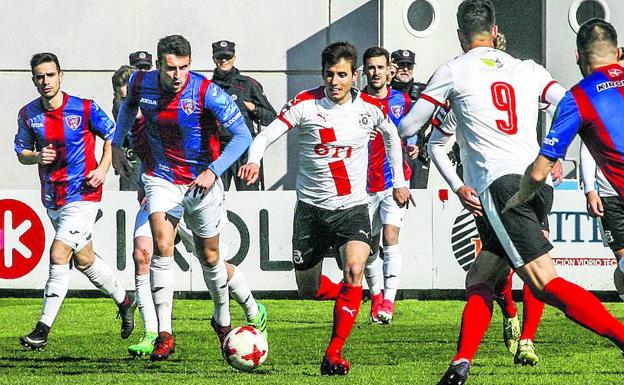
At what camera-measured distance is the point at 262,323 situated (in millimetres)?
A: 9797

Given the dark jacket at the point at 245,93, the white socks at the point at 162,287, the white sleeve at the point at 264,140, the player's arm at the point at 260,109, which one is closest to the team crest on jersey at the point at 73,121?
the white socks at the point at 162,287

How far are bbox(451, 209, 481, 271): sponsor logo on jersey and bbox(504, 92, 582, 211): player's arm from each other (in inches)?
296

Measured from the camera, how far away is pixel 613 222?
9734 millimetres

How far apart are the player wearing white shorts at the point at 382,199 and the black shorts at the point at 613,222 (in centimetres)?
277

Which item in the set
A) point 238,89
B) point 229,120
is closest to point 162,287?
point 229,120

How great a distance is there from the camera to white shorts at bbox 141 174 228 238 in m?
9.14

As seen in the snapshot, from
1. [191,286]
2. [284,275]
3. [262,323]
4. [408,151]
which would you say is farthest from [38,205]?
[262,323]

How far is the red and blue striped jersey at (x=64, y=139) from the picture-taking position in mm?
10703

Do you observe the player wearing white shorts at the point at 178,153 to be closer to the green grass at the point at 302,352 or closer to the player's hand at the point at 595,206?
the green grass at the point at 302,352

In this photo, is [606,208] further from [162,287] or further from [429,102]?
[162,287]

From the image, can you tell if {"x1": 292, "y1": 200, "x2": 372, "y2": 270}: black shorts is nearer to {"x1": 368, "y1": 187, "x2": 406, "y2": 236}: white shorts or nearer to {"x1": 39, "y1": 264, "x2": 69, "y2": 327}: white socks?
{"x1": 39, "y1": 264, "x2": 69, "y2": 327}: white socks

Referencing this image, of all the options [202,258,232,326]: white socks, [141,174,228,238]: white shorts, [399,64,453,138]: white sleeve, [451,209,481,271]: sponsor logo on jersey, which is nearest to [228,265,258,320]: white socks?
[202,258,232,326]: white socks

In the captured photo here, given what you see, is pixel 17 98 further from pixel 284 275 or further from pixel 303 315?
pixel 303 315

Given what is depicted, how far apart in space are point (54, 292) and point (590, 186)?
4.16 metres
